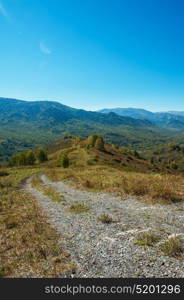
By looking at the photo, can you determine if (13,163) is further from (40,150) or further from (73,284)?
(73,284)

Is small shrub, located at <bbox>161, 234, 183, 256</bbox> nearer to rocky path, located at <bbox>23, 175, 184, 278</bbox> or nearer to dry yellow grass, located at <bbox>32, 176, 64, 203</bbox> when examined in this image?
rocky path, located at <bbox>23, 175, 184, 278</bbox>

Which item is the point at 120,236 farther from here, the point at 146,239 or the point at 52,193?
the point at 52,193

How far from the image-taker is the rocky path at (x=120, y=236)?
920 cm

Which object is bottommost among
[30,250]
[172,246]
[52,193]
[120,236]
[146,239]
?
[52,193]

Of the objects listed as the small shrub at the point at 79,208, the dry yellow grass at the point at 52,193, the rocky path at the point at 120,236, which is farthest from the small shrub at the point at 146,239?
the dry yellow grass at the point at 52,193

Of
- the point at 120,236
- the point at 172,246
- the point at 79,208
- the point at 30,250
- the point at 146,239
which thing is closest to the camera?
the point at 172,246

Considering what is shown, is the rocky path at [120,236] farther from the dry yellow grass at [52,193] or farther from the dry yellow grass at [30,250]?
the dry yellow grass at [52,193]

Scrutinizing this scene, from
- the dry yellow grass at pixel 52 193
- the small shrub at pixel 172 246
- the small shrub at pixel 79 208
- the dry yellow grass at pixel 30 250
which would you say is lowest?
the dry yellow grass at pixel 52 193

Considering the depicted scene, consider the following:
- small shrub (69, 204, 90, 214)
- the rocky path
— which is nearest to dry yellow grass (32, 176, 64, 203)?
small shrub (69, 204, 90, 214)

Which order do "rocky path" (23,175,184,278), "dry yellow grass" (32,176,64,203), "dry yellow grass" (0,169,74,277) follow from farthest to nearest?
1. "dry yellow grass" (32,176,64,203)
2. "dry yellow grass" (0,169,74,277)
3. "rocky path" (23,175,184,278)

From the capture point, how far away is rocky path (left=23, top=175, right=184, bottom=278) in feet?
30.2

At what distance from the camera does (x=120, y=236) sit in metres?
13.1

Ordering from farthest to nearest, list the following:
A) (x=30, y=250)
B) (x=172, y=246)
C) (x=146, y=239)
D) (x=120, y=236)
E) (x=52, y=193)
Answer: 1. (x=52, y=193)
2. (x=120, y=236)
3. (x=30, y=250)
4. (x=146, y=239)
5. (x=172, y=246)

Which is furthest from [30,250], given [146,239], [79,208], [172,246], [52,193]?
[52,193]
